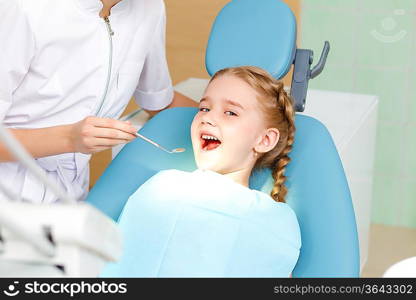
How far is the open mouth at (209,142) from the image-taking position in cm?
182

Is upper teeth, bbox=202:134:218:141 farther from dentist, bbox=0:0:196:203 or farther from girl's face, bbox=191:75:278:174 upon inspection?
dentist, bbox=0:0:196:203

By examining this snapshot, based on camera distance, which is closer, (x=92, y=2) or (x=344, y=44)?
(x=92, y=2)

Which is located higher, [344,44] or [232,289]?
[344,44]

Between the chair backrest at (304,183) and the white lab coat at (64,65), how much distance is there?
124mm

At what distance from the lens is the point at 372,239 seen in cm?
291

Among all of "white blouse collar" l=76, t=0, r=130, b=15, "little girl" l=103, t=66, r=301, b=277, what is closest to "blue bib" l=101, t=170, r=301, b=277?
"little girl" l=103, t=66, r=301, b=277

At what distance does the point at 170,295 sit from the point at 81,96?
676 mm

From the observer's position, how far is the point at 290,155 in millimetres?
1849

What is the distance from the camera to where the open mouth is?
5.98 ft

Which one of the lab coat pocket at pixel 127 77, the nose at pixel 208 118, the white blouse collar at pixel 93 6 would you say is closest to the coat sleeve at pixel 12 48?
the white blouse collar at pixel 93 6

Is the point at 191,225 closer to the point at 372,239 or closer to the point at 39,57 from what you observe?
the point at 39,57

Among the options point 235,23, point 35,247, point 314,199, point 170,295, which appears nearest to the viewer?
point 35,247

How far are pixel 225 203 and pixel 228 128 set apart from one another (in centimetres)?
22

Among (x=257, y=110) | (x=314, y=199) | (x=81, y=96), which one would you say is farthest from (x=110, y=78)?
(x=314, y=199)
